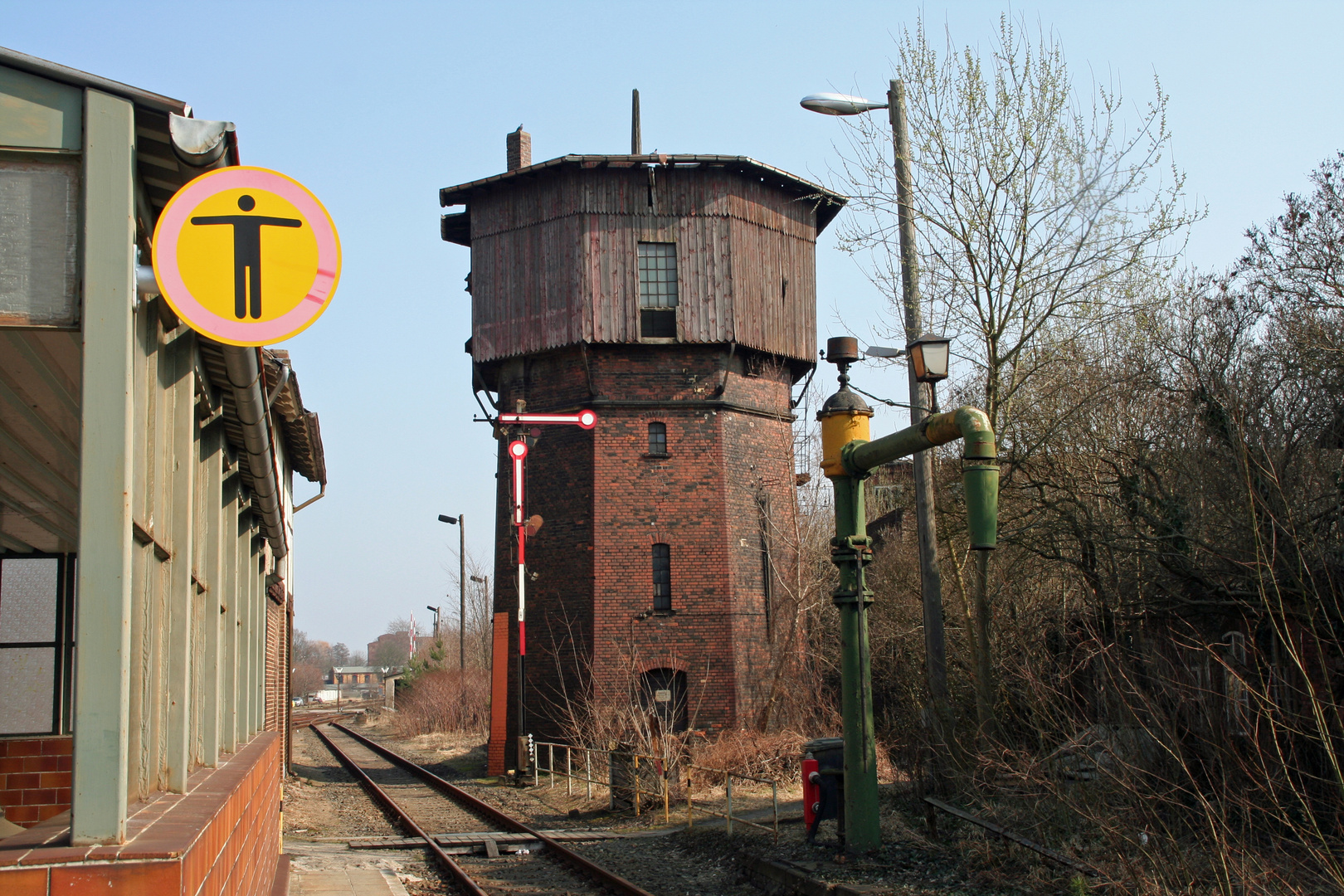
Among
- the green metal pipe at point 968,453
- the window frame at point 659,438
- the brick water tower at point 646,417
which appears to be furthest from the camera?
the window frame at point 659,438

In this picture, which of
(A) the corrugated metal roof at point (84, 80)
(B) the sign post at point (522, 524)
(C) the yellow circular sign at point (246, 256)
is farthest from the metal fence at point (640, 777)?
(A) the corrugated metal roof at point (84, 80)

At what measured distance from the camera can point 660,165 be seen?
24391mm

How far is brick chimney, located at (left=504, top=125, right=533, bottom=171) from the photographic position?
28.5m

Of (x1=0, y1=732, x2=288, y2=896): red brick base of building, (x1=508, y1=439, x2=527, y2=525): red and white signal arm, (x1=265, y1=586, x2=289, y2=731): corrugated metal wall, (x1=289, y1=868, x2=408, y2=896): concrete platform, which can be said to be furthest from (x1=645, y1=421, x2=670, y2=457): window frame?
(x1=0, y1=732, x2=288, y2=896): red brick base of building

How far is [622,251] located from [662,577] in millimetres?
7169

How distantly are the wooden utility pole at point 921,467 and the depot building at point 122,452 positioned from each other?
8.02 metres

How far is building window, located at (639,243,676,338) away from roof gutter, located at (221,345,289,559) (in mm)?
16601

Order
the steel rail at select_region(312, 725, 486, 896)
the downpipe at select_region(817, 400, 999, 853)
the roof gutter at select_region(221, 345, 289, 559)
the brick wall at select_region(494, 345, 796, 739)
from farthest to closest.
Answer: the brick wall at select_region(494, 345, 796, 739) < the steel rail at select_region(312, 725, 486, 896) < the downpipe at select_region(817, 400, 999, 853) < the roof gutter at select_region(221, 345, 289, 559)

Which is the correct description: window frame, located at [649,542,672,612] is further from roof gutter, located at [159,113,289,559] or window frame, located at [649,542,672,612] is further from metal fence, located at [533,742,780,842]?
roof gutter, located at [159,113,289,559]

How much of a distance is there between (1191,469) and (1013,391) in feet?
14.9

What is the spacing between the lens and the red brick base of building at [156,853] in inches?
125

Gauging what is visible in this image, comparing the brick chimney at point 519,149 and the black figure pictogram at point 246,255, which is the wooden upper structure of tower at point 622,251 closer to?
the brick chimney at point 519,149

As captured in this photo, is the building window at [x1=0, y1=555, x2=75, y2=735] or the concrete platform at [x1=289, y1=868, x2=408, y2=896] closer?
the building window at [x1=0, y1=555, x2=75, y2=735]

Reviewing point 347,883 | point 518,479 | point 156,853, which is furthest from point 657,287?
point 156,853
